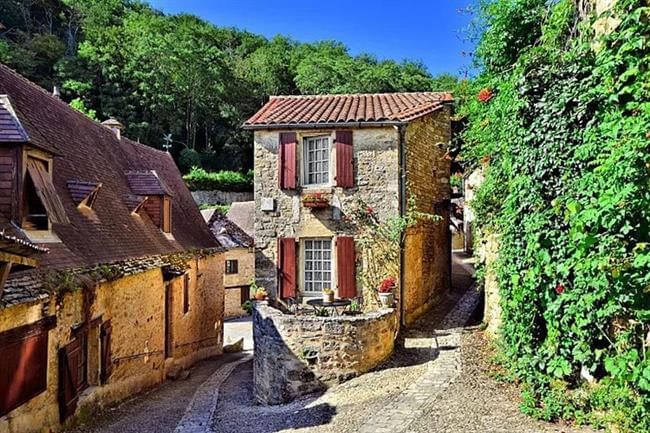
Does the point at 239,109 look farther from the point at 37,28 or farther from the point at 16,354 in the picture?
the point at 16,354

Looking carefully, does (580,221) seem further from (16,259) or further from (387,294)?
(387,294)

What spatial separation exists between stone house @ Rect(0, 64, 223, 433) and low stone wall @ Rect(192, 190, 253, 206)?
64.8 ft

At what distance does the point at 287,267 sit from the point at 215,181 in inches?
1031

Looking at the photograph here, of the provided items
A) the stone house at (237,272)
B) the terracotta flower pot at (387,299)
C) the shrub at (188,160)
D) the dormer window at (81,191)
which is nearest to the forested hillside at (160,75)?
the shrub at (188,160)

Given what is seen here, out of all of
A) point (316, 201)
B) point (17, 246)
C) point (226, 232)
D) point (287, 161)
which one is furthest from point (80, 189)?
point (226, 232)

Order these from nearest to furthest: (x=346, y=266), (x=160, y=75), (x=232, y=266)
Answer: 1. (x=346, y=266)
2. (x=232, y=266)
3. (x=160, y=75)

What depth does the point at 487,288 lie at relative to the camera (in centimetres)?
1110

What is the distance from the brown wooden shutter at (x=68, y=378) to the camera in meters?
7.96

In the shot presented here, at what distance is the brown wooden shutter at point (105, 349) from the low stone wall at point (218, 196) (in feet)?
89.6

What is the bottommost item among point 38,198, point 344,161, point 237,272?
point 237,272

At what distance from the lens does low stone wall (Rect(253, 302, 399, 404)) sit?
9.52m

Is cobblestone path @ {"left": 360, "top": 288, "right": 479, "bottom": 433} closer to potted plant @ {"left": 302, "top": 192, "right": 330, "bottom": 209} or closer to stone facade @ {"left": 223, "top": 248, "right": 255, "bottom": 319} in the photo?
potted plant @ {"left": 302, "top": 192, "right": 330, "bottom": 209}

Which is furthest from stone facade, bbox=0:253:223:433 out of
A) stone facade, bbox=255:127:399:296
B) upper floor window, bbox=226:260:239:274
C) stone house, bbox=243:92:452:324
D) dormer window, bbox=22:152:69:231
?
upper floor window, bbox=226:260:239:274

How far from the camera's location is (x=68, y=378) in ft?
26.7
